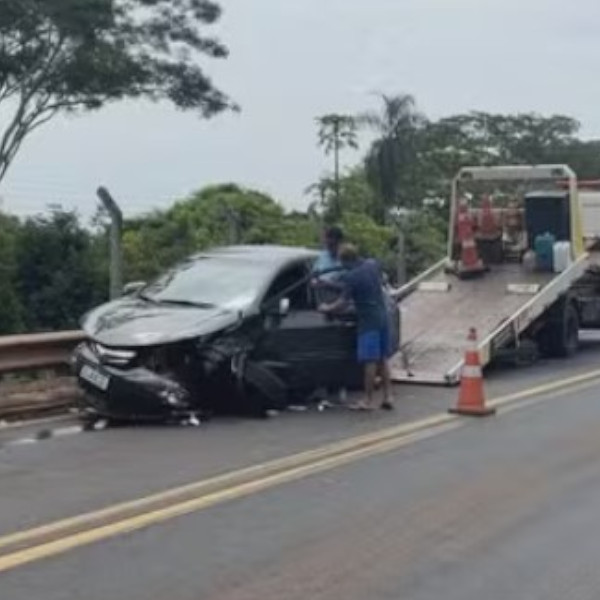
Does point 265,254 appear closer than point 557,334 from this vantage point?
Yes

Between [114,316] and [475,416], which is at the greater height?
[114,316]

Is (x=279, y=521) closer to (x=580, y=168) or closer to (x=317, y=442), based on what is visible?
(x=317, y=442)

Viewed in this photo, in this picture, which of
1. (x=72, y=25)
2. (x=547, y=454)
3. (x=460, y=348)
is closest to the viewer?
(x=547, y=454)

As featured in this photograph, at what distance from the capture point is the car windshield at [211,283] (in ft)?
44.2

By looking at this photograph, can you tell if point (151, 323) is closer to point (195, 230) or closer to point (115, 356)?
point (115, 356)

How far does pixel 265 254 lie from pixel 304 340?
1211mm

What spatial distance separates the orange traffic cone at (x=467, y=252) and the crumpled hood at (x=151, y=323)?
7798 mm

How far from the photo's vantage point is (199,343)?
1263cm

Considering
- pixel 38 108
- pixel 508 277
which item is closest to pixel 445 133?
pixel 38 108

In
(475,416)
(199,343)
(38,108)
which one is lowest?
(475,416)

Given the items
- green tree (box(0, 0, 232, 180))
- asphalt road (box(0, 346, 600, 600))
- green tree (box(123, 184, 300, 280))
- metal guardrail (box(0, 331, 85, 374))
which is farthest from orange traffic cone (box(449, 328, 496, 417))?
green tree (box(0, 0, 232, 180))

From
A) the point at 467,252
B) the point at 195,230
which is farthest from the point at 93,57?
the point at 467,252

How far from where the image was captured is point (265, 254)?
1449 centimetres

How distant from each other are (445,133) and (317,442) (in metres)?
58.8
